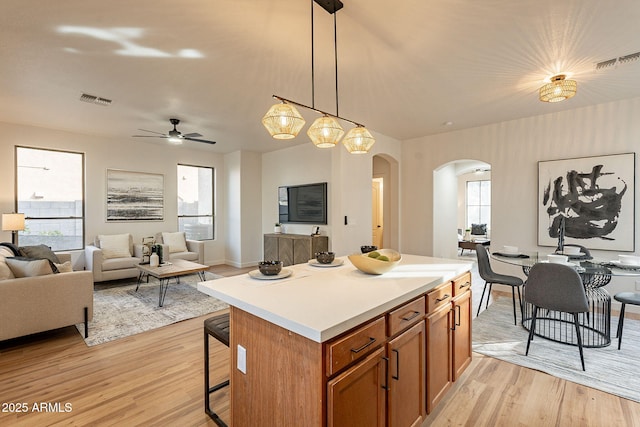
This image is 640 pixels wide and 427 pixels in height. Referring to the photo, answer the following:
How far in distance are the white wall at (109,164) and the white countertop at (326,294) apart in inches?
208

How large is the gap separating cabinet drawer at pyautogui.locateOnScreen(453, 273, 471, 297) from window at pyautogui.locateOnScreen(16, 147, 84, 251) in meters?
6.35

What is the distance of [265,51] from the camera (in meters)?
2.62

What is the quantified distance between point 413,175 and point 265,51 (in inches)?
162

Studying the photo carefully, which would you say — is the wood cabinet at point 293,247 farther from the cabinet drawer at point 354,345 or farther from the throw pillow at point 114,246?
the cabinet drawer at point 354,345

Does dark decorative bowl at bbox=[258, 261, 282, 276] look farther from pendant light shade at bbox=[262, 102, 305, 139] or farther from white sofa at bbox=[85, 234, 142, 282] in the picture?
white sofa at bbox=[85, 234, 142, 282]

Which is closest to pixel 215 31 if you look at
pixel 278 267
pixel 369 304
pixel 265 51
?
pixel 265 51

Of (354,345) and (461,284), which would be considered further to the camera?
(461,284)

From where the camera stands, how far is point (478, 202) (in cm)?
1053

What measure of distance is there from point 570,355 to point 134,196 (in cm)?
719

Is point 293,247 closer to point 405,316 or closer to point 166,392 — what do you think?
point 166,392

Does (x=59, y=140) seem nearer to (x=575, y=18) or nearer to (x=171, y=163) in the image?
(x=171, y=163)

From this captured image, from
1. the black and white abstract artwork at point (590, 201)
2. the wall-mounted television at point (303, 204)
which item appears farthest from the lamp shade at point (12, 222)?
the black and white abstract artwork at point (590, 201)

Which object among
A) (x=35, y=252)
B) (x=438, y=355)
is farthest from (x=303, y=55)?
(x=35, y=252)

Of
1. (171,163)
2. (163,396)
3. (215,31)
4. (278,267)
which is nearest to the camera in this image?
(278,267)
